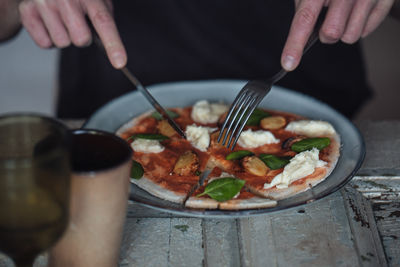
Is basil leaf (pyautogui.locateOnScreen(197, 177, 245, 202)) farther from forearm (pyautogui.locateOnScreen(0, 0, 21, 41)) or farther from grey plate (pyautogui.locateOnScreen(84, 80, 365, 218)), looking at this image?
forearm (pyautogui.locateOnScreen(0, 0, 21, 41))

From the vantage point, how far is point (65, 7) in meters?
1.56

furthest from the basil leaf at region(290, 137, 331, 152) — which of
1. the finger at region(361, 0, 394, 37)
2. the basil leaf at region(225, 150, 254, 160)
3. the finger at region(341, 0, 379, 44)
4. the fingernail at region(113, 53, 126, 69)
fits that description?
the fingernail at region(113, 53, 126, 69)

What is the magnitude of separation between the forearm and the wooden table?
1074 mm

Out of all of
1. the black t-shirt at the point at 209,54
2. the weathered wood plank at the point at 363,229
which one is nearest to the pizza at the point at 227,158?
the weathered wood plank at the point at 363,229

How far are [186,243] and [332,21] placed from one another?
86 centimetres

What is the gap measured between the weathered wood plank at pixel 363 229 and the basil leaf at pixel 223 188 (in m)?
0.32

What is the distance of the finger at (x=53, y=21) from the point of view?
159 centimetres

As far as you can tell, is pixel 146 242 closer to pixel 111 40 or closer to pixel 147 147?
pixel 147 147

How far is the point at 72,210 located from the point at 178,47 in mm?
1551

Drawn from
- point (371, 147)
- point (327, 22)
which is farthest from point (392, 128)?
point (327, 22)

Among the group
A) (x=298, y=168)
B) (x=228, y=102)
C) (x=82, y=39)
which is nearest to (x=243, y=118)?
(x=298, y=168)

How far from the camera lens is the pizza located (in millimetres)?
1321

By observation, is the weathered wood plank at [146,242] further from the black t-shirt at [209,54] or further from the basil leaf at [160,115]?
the black t-shirt at [209,54]

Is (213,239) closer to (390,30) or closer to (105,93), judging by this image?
(105,93)
